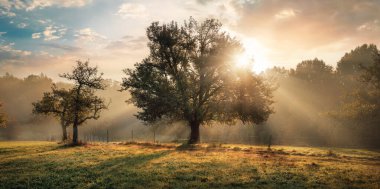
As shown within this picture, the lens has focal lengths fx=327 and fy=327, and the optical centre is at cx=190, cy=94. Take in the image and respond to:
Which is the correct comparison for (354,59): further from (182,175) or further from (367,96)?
(182,175)

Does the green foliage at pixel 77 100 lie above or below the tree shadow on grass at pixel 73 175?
above

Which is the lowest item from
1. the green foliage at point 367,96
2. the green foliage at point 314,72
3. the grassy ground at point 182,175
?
the grassy ground at point 182,175

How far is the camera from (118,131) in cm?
13050

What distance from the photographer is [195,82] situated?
49.7 m

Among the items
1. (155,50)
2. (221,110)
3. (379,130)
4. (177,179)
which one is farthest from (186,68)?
(379,130)

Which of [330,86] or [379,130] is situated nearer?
[379,130]

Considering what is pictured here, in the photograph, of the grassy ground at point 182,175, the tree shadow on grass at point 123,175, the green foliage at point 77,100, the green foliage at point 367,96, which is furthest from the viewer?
the green foliage at point 77,100

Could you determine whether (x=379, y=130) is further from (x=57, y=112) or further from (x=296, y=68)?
(x=57, y=112)

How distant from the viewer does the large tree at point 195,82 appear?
46.7m

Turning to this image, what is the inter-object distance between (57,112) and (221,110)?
29362 millimetres

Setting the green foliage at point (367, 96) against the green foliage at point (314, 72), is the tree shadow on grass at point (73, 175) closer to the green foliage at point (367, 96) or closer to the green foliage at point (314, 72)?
the green foliage at point (367, 96)

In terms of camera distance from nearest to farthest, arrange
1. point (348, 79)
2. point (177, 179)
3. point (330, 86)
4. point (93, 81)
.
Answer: point (177, 179)
point (93, 81)
point (348, 79)
point (330, 86)

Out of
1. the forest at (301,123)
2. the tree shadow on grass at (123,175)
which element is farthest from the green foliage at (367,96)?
the tree shadow on grass at (123,175)

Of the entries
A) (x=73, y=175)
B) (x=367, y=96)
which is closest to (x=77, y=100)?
(x=73, y=175)
